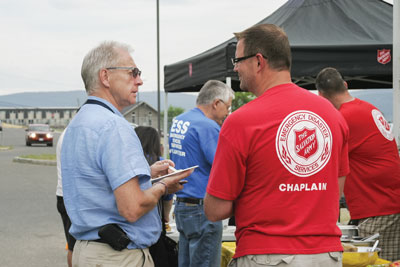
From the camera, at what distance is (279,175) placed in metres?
2.22

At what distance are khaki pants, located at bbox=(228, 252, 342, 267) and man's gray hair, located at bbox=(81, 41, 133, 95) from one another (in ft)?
3.59

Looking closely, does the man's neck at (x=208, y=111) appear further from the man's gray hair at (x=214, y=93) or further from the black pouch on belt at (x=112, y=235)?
the black pouch on belt at (x=112, y=235)

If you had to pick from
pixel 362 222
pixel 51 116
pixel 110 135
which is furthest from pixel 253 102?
pixel 51 116

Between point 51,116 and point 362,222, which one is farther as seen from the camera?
point 51,116

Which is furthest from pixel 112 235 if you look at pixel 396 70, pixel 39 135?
pixel 39 135

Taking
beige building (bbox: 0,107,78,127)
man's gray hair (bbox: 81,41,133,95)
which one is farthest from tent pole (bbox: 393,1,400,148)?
beige building (bbox: 0,107,78,127)

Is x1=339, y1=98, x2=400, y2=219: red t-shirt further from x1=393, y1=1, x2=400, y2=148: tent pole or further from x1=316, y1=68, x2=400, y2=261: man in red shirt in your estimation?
x1=393, y1=1, x2=400, y2=148: tent pole

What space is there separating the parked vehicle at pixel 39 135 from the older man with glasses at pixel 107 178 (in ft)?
122

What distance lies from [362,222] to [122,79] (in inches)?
103

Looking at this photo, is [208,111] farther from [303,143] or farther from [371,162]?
[303,143]

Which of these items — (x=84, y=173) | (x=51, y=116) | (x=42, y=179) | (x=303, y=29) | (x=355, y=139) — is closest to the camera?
(x=84, y=173)

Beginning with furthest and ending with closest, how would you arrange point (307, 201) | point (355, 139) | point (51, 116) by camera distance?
point (51, 116)
point (355, 139)
point (307, 201)

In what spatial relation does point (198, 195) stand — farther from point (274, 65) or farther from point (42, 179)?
point (42, 179)

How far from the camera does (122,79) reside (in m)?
2.59
